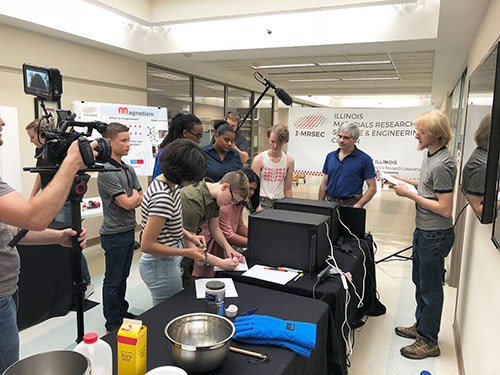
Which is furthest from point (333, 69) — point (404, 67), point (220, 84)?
point (220, 84)

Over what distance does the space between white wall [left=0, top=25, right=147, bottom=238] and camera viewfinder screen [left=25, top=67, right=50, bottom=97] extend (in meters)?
2.41

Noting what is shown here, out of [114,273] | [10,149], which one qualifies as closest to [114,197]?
[114,273]

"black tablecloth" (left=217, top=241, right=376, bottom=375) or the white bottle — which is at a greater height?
the white bottle

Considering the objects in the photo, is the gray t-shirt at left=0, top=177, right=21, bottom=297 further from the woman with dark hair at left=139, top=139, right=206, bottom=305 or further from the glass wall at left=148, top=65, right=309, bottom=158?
the glass wall at left=148, top=65, right=309, bottom=158

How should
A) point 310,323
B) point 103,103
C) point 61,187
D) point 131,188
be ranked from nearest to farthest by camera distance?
1. point 61,187
2. point 310,323
3. point 131,188
4. point 103,103

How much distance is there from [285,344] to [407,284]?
2760 mm

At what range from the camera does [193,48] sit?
167 inches

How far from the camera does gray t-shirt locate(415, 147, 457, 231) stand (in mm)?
1982

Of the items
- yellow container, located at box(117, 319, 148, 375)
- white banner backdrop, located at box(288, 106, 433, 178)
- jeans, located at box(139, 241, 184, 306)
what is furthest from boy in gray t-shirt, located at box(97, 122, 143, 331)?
white banner backdrop, located at box(288, 106, 433, 178)

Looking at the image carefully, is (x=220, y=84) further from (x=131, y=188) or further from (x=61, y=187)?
(x=61, y=187)

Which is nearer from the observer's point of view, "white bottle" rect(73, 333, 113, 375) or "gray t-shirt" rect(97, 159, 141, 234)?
"white bottle" rect(73, 333, 113, 375)

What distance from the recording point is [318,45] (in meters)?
3.79

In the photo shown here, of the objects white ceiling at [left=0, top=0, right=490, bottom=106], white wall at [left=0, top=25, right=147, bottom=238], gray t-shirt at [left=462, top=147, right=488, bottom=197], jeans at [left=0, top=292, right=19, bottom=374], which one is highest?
white ceiling at [left=0, top=0, right=490, bottom=106]

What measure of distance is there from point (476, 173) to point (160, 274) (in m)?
1.58
